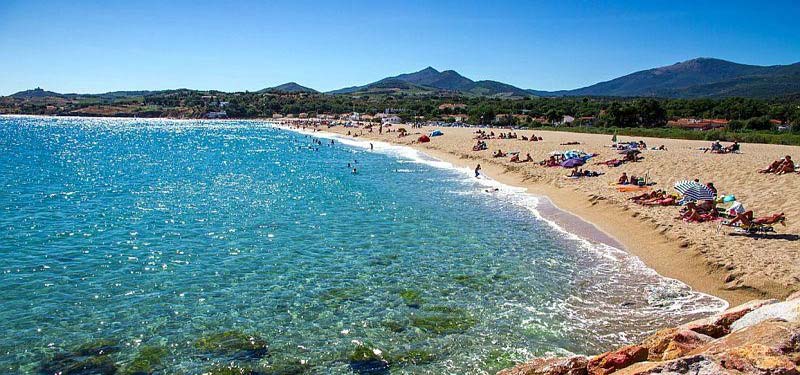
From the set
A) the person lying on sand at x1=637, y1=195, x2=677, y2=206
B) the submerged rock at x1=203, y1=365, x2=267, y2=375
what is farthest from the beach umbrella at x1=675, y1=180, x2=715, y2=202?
the submerged rock at x1=203, y1=365, x2=267, y2=375

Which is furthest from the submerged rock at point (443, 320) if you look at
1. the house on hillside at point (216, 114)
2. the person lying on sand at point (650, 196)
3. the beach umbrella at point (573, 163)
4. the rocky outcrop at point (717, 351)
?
the house on hillside at point (216, 114)

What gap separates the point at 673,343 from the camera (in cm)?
641

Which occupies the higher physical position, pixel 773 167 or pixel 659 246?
pixel 773 167

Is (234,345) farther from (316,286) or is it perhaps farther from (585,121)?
(585,121)

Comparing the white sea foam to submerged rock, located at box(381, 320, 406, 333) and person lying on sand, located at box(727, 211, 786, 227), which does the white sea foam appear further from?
submerged rock, located at box(381, 320, 406, 333)

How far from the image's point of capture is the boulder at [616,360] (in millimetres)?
6418

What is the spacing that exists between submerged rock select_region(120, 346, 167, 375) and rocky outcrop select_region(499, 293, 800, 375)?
6.19 metres

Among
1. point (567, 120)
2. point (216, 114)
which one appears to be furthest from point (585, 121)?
point (216, 114)

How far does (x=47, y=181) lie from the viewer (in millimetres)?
35344

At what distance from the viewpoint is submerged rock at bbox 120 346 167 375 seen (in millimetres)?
9188

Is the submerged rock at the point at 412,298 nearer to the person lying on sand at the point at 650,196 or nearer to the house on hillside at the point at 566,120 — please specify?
the person lying on sand at the point at 650,196

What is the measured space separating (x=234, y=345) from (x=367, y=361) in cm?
272

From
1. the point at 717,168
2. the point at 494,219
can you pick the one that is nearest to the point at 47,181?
the point at 494,219

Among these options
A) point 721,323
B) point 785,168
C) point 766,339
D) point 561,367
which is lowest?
point 561,367
